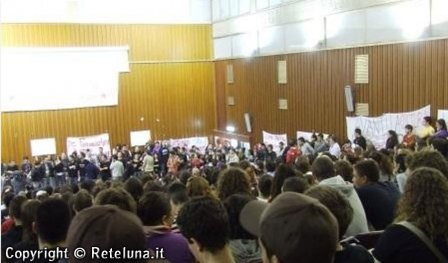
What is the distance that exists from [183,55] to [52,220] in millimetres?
21490

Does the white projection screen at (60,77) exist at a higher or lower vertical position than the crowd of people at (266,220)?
higher

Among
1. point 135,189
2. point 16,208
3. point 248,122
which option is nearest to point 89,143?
point 248,122

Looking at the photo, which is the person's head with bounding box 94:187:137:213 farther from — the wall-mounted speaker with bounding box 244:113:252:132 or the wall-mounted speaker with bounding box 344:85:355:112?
the wall-mounted speaker with bounding box 244:113:252:132

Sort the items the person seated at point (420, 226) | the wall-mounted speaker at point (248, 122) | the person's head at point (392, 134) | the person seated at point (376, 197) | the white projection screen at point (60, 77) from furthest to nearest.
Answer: the wall-mounted speaker at point (248, 122)
the white projection screen at point (60, 77)
the person's head at point (392, 134)
the person seated at point (376, 197)
the person seated at point (420, 226)

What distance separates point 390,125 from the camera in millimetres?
14352

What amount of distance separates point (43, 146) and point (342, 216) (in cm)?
2035

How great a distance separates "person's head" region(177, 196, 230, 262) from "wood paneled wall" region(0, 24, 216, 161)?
1963cm

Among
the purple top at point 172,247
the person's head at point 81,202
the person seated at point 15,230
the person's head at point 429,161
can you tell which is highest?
the person's head at point 429,161

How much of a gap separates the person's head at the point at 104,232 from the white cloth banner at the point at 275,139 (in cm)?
1795

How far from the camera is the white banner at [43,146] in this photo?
21.1 meters

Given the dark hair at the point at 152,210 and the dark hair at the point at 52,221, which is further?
the dark hair at the point at 152,210

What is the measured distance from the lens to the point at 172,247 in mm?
2975

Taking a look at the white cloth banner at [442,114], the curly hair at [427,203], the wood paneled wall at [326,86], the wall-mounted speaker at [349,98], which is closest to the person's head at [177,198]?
the curly hair at [427,203]

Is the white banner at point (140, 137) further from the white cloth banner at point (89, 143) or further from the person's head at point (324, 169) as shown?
the person's head at point (324, 169)
